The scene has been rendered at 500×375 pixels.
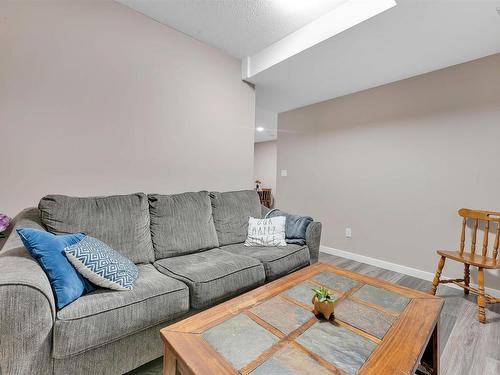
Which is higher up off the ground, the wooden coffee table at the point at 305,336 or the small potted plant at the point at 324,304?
the small potted plant at the point at 324,304

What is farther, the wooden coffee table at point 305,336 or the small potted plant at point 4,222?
the small potted plant at point 4,222

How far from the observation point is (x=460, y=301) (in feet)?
6.82

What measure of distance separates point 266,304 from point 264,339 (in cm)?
23

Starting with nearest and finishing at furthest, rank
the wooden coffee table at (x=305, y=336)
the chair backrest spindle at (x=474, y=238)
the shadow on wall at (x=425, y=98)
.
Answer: the wooden coffee table at (x=305, y=336)
the chair backrest spindle at (x=474, y=238)
the shadow on wall at (x=425, y=98)

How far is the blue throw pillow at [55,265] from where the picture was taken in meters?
1.07

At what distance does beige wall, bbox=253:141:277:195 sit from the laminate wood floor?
5340mm

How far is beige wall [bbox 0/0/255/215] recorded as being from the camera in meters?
1.59

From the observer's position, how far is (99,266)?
1216 mm

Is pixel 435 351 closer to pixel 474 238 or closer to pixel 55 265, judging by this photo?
pixel 474 238

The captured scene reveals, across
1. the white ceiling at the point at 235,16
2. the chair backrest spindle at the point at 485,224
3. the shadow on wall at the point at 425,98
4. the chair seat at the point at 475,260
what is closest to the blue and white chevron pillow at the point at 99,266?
the white ceiling at the point at 235,16

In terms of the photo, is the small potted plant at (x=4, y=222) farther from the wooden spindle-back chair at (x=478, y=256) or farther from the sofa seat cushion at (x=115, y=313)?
the wooden spindle-back chair at (x=478, y=256)

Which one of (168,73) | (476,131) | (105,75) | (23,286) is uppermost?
(168,73)

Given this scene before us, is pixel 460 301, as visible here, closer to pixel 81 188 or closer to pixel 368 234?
pixel 368 234

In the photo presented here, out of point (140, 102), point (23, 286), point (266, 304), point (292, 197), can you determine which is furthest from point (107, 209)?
point (292, 197)
